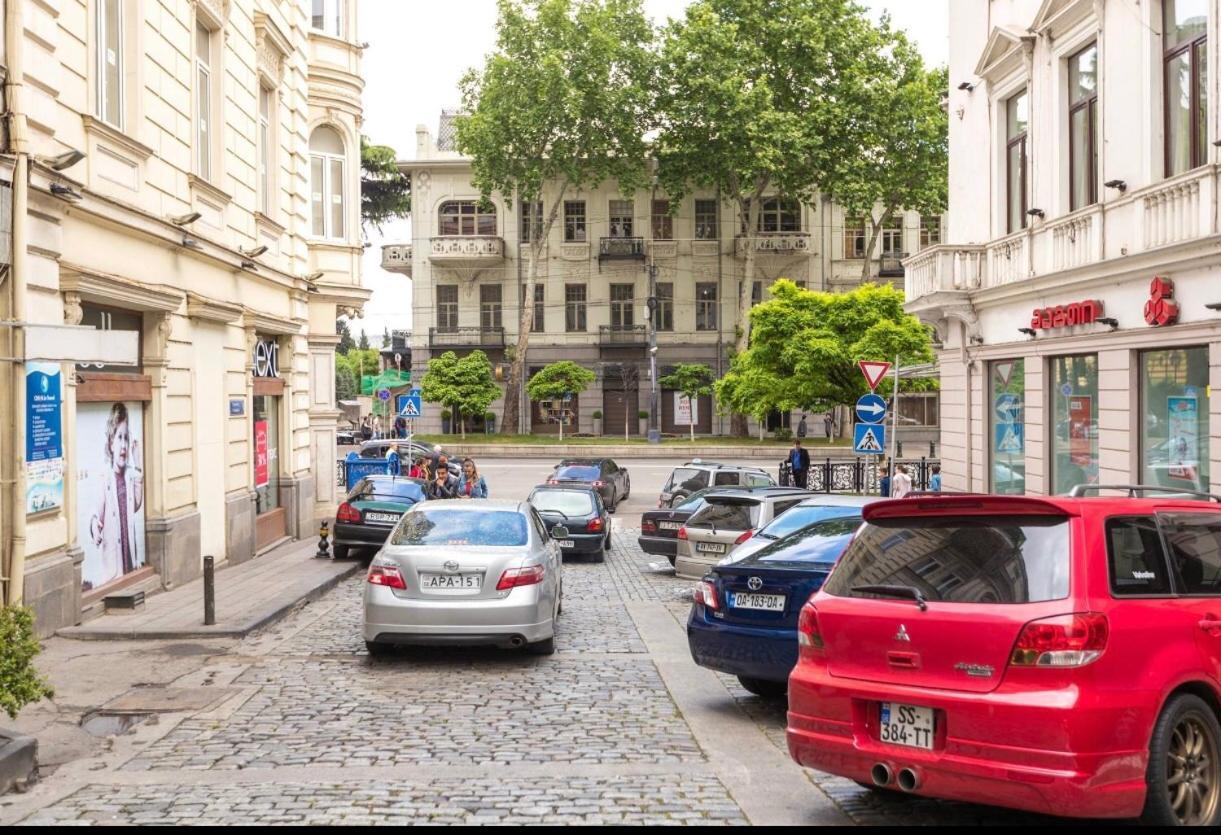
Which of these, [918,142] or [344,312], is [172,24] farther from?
[918,142]

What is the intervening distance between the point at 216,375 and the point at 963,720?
14.3 metres

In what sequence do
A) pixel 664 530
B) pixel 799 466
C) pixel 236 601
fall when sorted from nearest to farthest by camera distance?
pixel 236 601 → pixel 664 530 → pixel 799 466

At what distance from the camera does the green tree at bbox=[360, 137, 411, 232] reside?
62.2m

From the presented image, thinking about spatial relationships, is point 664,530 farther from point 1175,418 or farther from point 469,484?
point 469,484

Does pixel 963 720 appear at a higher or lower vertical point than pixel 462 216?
lower

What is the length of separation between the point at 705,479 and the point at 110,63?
1521cm

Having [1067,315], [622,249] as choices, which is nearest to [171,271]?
[1067,315]

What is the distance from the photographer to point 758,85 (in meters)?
48.8

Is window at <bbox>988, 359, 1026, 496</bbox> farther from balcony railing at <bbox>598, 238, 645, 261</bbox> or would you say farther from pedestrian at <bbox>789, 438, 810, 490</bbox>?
balcony railing at <bbox>598, 238, 645, 261</bbox>

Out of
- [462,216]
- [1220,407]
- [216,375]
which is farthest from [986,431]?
[462,216]

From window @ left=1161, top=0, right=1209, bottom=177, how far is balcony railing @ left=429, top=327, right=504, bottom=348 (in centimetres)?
4434

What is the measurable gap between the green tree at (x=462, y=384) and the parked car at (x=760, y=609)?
1689 inches

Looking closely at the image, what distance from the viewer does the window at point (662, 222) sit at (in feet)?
192

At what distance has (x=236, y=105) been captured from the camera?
1836 cm
